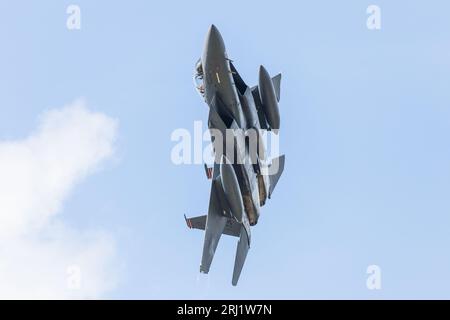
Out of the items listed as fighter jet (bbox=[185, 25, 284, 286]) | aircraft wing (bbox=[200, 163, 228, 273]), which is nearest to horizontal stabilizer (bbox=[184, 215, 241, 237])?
fighter jet (bbox=[185, 25, 284, 286])

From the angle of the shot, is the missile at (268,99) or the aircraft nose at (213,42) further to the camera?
the missile at (268,99)

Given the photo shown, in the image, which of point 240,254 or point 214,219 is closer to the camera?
point 214,219

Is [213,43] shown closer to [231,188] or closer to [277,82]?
[231,188]

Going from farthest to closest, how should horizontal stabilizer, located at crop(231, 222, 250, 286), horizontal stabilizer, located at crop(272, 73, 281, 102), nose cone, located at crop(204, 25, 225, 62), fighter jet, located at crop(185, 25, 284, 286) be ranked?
horizontal stabilizer, located at crop(272, 73, 281, 102)
horizontal stabilizer, located at crop(231, 222, 250, 286)
fighter jet, located at crop(185, 25, 284, 286)
nose cone, located at crop(204, 25, 225, 62)

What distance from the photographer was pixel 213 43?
24797mm

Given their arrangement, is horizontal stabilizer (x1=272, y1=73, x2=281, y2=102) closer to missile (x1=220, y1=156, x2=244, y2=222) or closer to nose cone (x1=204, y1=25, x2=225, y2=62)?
nose cone (x1=204, y1=25, x2=225, y2=62)

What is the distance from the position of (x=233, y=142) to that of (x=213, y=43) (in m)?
3.78

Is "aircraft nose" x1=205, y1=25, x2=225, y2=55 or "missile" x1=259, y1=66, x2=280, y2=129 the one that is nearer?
"aircraft nose" x1=205, y1=25, x2=225, y2=55

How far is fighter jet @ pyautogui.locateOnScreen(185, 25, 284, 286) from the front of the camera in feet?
83.0

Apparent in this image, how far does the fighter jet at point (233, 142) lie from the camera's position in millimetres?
25312

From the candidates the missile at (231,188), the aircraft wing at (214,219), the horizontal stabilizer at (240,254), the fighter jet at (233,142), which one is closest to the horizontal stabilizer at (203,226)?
the fighter jet at (233,142)

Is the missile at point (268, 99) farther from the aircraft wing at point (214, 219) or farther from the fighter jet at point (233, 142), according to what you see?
the aircraft wing at point (214, 219)

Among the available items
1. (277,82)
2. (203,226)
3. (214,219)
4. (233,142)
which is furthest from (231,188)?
(277,82)
